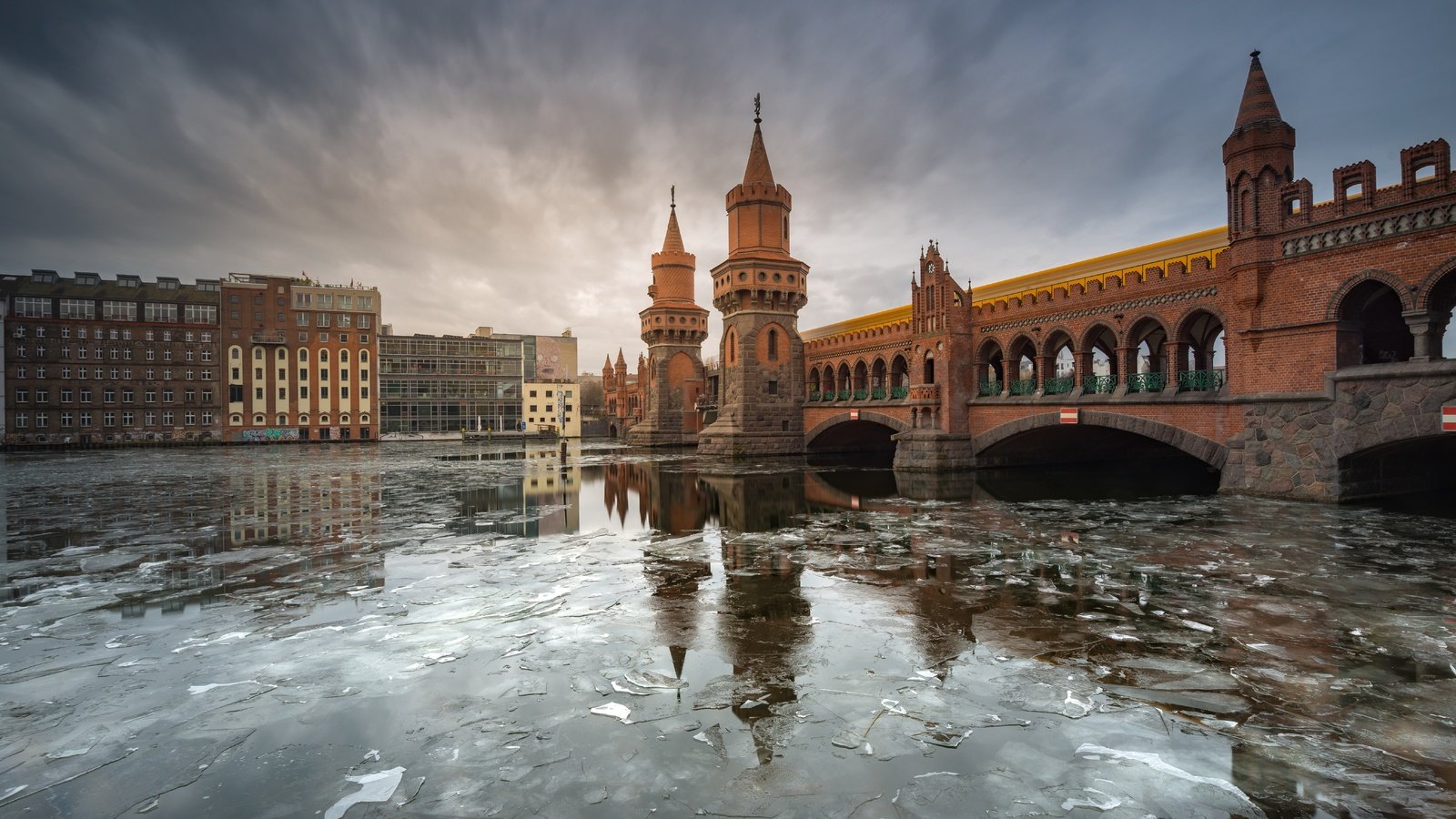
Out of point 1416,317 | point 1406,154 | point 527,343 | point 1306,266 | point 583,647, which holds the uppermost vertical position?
point 527,343

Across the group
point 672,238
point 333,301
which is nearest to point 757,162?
point 672,238

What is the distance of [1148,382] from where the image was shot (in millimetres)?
22094

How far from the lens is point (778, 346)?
42281mm

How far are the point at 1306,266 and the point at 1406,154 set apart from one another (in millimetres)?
3033

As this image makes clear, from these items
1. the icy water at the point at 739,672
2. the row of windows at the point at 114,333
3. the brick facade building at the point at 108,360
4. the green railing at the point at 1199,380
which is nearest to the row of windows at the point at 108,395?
the brick facade building at the point at 108,360

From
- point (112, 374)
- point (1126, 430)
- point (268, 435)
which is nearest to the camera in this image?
point (1126, 430)

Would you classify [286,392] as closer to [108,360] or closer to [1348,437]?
[108,360]

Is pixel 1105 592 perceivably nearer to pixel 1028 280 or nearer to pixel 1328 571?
pixel 1328 571

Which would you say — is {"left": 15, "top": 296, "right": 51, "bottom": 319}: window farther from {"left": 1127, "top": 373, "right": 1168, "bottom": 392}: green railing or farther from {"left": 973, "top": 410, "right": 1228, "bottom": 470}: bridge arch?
{"left": 1127, "top": 373, "right": 1168, "bottom": 392}: green railing

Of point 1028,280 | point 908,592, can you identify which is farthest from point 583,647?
point 1028,280

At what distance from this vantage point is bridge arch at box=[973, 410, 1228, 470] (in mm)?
19922

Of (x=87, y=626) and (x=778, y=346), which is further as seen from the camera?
(x=778, y=346)

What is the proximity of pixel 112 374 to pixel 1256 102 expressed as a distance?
324 ft

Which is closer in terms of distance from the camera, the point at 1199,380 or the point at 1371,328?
the point at 1371,328
